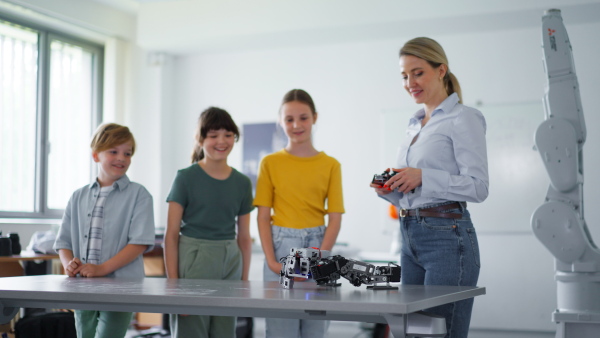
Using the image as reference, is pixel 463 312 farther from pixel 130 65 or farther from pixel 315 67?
pixel 130 65

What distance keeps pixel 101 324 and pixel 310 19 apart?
3623 mm

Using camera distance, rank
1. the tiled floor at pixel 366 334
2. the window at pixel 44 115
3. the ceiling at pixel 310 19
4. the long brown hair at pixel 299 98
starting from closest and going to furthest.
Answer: the long brown hair at pixel 299 98 → the ceiling at pixel 310 19 → the tiled floor at pixel 366 334 → the window at pixel 44 115

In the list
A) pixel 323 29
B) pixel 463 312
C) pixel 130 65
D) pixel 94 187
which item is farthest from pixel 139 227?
pixel 130 65

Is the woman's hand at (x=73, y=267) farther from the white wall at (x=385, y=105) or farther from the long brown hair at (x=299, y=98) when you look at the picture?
the white wall at (x=385, y=105)

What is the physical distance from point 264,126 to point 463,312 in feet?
14.4

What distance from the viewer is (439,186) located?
1772mm

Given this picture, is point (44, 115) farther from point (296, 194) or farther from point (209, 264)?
point (296, 194)

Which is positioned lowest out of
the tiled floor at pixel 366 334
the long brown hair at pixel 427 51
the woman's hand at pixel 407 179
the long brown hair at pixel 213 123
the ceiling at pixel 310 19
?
the tiled floor at pixel 366 334

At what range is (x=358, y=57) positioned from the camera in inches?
226

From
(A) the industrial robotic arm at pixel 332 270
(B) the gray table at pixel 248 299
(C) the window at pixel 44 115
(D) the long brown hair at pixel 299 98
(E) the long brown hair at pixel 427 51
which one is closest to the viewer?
(B) the gray table at pixel 248 299

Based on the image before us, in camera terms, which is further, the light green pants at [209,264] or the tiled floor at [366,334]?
the tiled floor at [366,334]

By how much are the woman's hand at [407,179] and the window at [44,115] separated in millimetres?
4168

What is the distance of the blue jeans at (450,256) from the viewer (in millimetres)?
1730

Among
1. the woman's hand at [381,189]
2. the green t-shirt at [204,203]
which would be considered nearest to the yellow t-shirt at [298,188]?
the green t-shirt at [204,203]
